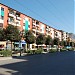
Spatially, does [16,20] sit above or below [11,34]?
above

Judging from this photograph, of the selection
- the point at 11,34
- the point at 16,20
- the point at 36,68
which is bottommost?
the point at 36,68

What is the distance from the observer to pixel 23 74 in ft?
46.5

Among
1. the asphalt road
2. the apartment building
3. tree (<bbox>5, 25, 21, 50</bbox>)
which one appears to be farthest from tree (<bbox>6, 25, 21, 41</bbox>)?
the asphalt road

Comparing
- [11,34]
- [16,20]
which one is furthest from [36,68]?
[16,20]

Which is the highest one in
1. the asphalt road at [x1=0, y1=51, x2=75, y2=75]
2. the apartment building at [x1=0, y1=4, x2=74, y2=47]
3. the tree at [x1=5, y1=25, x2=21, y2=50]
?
the apartment building at [x1=0, y1=4, x2=74, y2=47]

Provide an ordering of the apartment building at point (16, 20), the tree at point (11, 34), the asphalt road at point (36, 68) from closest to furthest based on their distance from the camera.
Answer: the asphalt road at point (36, 68) → the tree at point (11, 34) → the apartment building at point (16, 20)

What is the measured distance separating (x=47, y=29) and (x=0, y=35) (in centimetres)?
6368

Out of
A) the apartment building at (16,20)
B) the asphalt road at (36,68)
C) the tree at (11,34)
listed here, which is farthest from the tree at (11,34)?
the asphalt road at (36,68)

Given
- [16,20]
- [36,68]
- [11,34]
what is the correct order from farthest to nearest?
[16,20] → [11,34] → [36,68]

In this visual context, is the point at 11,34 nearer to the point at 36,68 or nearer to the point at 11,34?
the point at 11,34

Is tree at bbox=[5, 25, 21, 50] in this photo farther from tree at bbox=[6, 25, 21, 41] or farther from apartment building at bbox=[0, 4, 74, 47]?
apartment building at bbox=[0, 4, 74, 47]

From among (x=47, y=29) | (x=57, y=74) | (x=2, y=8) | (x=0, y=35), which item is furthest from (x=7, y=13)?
(x=57, y=74)

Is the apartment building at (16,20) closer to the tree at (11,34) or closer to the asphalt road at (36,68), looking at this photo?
the tree at (11,34)

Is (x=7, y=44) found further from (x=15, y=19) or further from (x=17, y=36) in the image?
(x=17, y=36)
